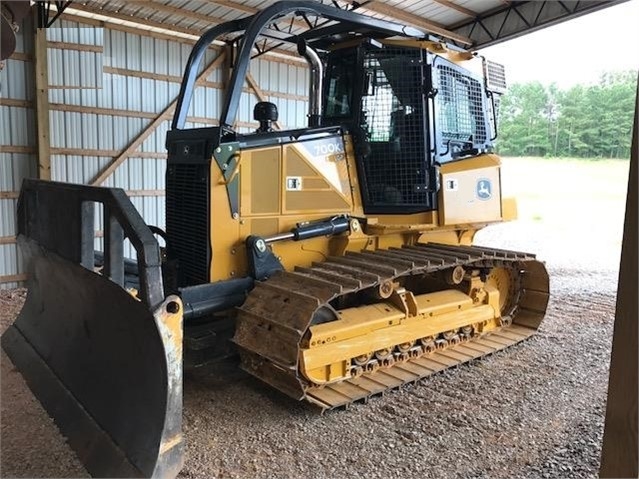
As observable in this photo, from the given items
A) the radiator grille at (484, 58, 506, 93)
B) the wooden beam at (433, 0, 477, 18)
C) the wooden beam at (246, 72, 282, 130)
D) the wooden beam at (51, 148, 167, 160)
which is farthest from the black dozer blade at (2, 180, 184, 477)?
the wooden beam at (433, 0, 477, 18)

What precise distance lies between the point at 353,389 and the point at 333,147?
2.17 meters

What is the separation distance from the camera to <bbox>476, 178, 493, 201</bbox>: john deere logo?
5.23 m

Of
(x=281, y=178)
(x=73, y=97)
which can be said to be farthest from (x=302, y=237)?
A: (x=73, y=97)

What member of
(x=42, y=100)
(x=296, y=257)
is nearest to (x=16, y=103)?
(x=42, y=100)

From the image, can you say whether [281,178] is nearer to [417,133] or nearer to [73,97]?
[417,133]

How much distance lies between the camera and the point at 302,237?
14.5ft

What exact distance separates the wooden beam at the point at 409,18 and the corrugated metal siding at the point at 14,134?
5.69 meters

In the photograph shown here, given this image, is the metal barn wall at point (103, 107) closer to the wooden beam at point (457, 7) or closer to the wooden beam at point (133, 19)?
the wooden beam at point (133, 19)

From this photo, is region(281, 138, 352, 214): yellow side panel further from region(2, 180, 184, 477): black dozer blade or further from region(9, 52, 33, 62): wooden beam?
region(9, 52, 33, 62): wooden beam

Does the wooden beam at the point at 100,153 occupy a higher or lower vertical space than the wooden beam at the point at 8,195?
higher

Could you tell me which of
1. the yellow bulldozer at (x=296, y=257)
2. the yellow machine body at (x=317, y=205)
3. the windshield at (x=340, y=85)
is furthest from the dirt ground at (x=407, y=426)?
the windshield at (x=340, y=85)

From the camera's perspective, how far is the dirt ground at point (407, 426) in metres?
3.04

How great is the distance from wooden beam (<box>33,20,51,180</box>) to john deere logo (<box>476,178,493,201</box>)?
6773 mm

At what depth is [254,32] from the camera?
3.86 meters
